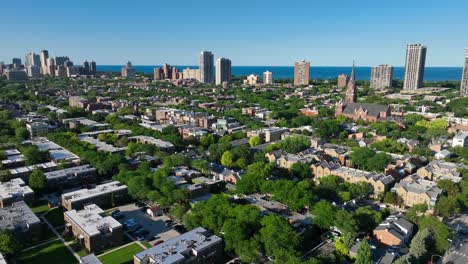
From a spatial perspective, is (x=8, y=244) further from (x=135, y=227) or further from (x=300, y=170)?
(x=300, y=170)

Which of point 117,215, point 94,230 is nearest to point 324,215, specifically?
point 94,230

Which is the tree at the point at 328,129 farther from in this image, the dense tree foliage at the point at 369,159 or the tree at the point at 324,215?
the tree at the point at 324,215

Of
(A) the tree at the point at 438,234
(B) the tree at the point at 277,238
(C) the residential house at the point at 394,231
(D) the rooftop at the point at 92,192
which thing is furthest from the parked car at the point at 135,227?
(A) the tree at the point at 438,234

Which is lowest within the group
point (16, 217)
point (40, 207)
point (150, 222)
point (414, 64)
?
point (150, 222)

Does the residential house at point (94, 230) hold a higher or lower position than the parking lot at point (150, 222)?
higher

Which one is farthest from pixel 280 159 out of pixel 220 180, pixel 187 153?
pixel 187 153
